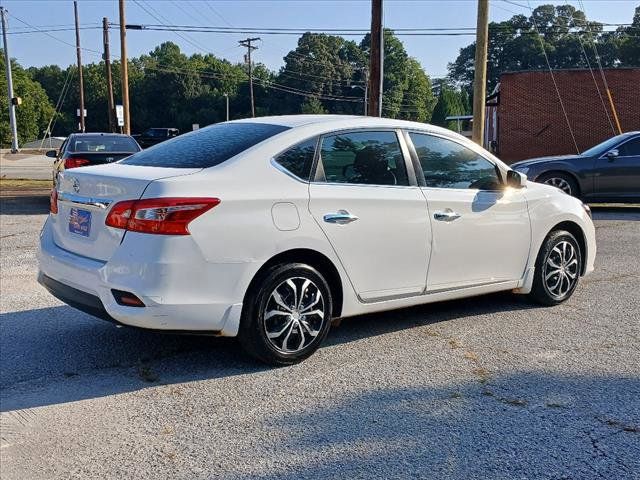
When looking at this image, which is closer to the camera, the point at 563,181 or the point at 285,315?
the point at 285,315

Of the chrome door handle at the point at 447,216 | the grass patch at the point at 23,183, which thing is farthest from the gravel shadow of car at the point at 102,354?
the grass patch at the point at 23,183

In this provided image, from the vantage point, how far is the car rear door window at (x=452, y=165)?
5.50 metres

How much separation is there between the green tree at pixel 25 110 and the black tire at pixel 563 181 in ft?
259

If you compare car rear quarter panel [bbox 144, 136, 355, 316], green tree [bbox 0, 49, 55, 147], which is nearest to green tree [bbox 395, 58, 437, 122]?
green tree [bbox 0, 49, 55, 147]

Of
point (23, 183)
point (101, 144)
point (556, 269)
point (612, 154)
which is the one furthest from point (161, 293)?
point (23, 183)

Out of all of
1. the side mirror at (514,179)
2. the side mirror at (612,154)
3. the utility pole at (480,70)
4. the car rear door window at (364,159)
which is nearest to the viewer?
the car rear door window at (364,159)

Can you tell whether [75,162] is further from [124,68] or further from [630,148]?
[124,68]

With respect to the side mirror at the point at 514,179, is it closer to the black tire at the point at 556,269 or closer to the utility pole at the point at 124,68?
the black tire at the point at 556,269

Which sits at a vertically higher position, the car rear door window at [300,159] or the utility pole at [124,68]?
the utility pole at [124,68]

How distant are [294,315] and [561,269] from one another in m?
2.91

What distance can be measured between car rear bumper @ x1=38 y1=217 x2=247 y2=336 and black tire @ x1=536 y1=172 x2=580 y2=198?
10.6 meters

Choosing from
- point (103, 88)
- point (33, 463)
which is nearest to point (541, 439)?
point (33, 463)

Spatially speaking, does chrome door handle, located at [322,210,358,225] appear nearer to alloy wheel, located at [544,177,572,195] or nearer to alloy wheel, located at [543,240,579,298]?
alloy wheel, located at [543,240,579,298]

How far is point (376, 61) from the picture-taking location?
62.0 feet
